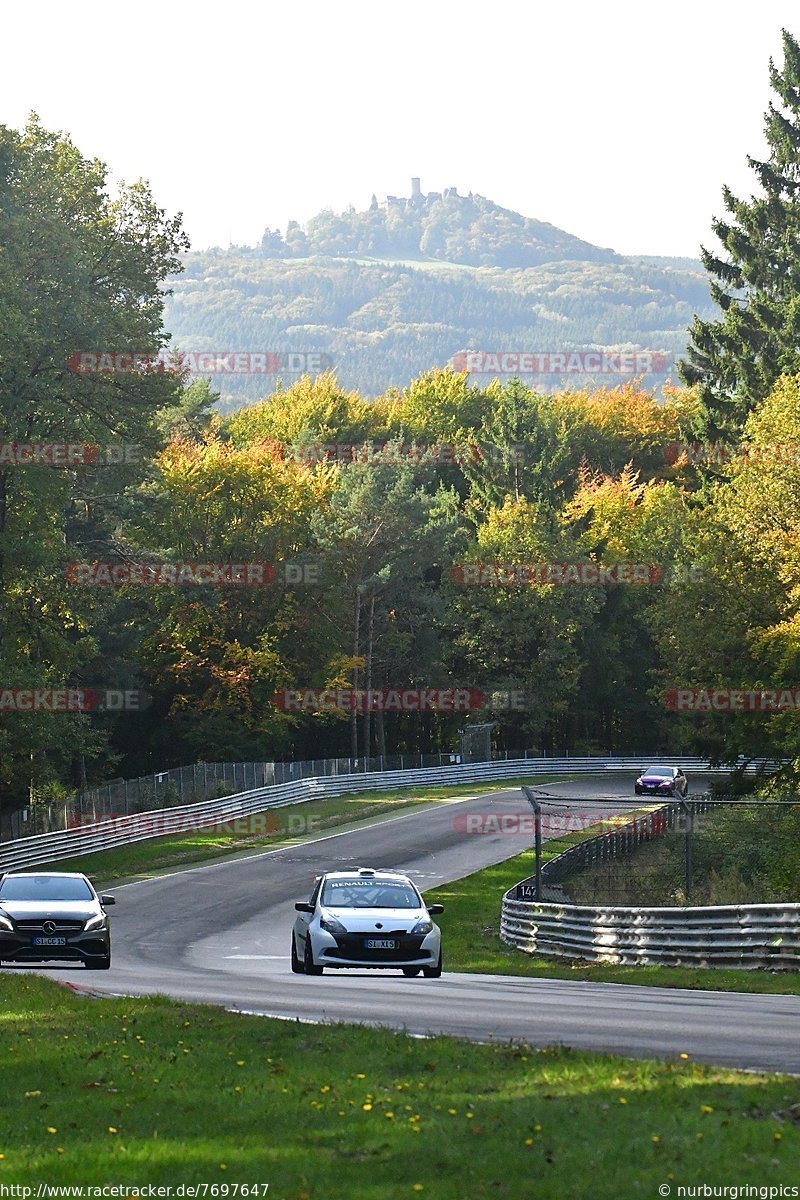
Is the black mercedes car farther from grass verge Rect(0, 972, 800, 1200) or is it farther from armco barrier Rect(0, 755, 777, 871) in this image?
armco barrier Rect(0, 755, 777, 871)

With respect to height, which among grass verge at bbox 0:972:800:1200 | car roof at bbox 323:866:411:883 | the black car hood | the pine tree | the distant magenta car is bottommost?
the distant magenta car

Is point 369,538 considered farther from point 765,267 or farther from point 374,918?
point 374,918

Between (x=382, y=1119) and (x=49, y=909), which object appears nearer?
(x=382, y=1119)

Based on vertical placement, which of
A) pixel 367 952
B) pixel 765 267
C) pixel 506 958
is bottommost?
pixel 506 958

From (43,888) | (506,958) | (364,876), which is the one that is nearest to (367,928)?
(364,876)

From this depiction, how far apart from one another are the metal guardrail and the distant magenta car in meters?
37.7

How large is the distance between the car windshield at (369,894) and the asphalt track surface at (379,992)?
1.07 m

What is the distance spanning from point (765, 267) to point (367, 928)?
49718 millimetres

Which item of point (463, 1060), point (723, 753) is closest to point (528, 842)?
point (723, 753)

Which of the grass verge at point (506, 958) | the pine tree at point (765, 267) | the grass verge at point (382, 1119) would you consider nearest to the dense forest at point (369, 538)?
the pine tree at point (765, 267)

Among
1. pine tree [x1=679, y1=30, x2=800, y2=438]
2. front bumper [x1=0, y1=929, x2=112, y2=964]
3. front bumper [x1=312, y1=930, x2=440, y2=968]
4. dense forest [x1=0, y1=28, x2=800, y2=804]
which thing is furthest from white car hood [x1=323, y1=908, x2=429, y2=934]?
pine tree [x1=679, y1=30, x2=800, y2=438]

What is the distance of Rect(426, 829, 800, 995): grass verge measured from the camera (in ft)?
76.2

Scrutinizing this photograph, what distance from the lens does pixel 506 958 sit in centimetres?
2995

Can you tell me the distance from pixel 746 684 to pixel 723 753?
377 cm
